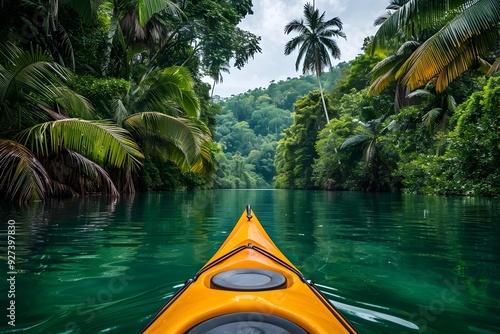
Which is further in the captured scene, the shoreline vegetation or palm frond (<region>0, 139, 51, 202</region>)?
the shoreline vegetation

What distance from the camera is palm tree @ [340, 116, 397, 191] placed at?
2270 cm

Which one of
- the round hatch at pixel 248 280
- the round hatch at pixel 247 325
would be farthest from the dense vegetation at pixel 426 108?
the round hatch at pixel 247 325

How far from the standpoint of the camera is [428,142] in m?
19.6

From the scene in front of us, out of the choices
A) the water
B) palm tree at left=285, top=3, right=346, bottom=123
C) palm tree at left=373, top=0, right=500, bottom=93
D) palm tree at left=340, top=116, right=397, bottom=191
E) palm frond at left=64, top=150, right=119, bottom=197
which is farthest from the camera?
palm tree at left=285, top=3, right=346, bottom=123

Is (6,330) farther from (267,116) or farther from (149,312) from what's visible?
(267,116)

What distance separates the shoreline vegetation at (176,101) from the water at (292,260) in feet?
8.86

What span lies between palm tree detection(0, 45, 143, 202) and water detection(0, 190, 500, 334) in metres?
Answer: 1.46

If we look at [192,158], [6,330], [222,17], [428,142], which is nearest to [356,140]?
[428,142]

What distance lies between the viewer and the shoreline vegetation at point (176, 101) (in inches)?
313

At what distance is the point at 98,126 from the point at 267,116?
97.2m

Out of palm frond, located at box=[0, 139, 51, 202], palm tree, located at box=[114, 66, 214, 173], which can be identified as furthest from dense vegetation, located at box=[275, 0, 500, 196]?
palm frond, located at box=[0, 139, 51, 202]

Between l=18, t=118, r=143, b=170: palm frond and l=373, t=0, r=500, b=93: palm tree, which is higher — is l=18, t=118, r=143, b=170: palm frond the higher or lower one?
the lower one

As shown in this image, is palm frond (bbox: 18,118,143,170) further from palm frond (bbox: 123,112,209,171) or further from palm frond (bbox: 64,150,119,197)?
palm frond (bbox: 123,112,209,171)

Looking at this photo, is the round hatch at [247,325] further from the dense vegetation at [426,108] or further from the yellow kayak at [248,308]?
the dense vegetation at [426,108]
